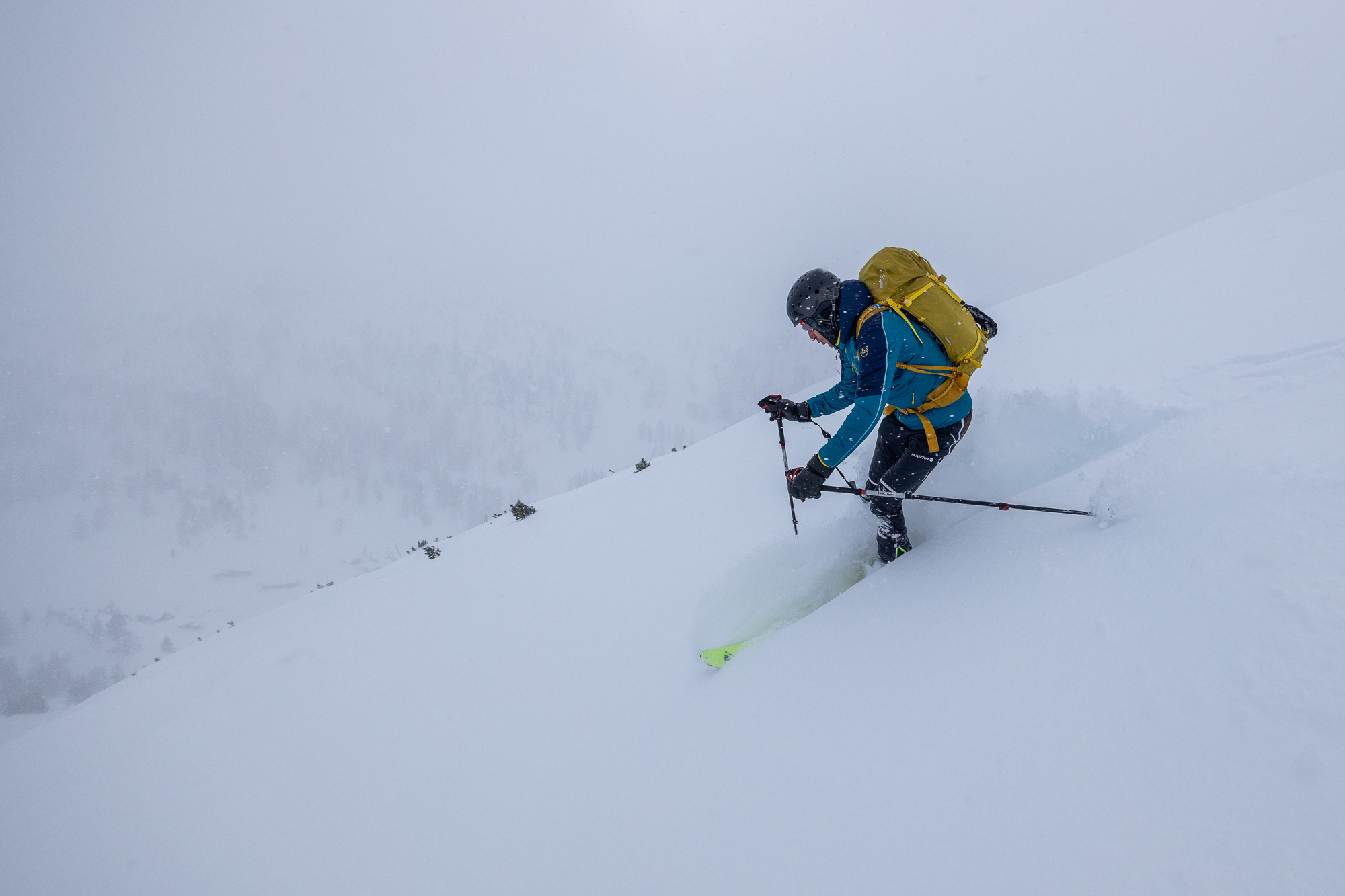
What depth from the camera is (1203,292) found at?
21.5 ft

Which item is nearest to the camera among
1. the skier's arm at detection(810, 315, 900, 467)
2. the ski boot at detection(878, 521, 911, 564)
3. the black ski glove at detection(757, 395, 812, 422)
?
the skier's arm at detection(810, 315, 900, 467)

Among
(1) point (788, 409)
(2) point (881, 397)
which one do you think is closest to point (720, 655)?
(2) point (881, 397)

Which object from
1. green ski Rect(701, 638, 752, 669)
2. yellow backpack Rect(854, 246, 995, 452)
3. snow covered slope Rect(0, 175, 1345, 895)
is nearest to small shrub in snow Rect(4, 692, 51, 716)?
snow covered slope Rect(0, 175, 1345, 895)

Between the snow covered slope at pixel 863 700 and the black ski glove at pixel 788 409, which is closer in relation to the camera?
the snow covered slope at pixel 863 700

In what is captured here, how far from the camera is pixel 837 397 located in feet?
15.1

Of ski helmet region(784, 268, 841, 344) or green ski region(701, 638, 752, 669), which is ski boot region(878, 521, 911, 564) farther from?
ski helmet region(784, 268, 841, 344)

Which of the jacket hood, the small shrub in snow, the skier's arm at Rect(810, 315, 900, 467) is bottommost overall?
the small shrub in snow

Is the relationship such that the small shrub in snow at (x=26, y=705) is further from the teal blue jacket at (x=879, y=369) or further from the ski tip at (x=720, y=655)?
the teal blue jacket at (x=879, y=369)

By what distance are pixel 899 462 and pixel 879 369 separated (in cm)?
90

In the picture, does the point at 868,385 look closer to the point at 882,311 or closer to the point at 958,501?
the point at 882,311

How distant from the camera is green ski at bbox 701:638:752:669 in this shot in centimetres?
362

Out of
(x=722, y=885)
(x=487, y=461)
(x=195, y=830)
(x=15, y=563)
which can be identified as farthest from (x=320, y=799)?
(x=15, y=563)

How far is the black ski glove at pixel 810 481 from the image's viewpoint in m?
3.78

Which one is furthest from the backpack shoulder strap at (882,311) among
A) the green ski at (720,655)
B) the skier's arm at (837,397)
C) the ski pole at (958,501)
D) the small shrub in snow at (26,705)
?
the small shrub in snow at (26,705)
